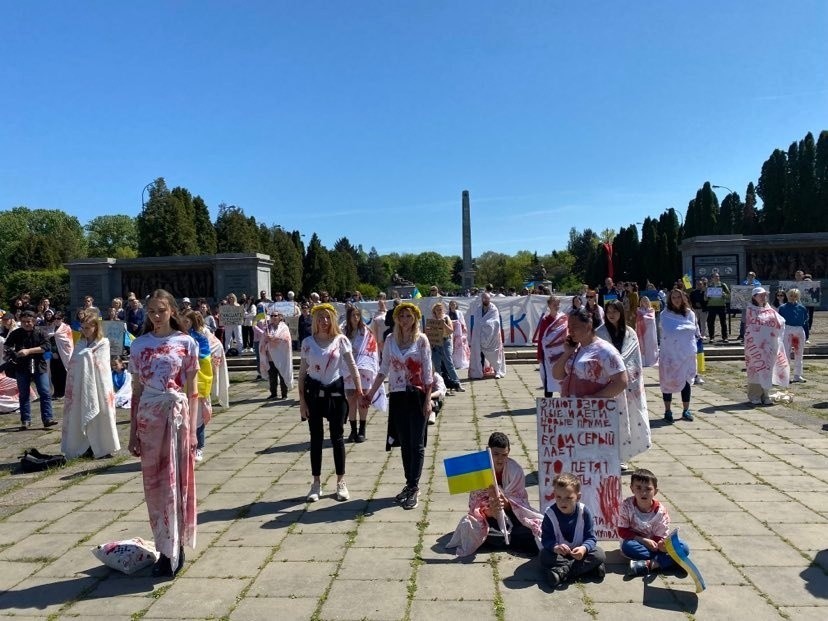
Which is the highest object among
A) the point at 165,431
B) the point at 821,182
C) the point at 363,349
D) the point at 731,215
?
the point at 821,182

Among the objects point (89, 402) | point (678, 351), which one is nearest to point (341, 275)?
point (678, 351)

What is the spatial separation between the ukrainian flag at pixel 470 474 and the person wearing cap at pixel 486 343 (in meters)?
9.35

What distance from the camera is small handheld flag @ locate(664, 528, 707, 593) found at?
364 cm

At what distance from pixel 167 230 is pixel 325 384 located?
37.7 m

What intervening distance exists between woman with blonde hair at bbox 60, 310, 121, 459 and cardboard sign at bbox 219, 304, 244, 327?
1063cm

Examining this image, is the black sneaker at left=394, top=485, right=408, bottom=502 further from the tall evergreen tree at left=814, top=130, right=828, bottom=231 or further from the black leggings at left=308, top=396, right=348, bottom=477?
the tall evergreen tree at left=814, top=130, right=828, bottom=231

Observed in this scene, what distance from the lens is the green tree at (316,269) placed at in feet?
193

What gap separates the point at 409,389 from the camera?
18.4 feet

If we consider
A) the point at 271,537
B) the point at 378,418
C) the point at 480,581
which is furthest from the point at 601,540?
the point at 378,418

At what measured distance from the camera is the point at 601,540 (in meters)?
4.50

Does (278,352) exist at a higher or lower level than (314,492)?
higher

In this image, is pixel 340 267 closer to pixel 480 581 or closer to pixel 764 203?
pixel 764 203

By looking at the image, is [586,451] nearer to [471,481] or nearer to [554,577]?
[471,481]

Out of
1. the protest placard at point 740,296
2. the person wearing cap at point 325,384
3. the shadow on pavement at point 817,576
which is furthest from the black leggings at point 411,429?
the protest placard at point 740,296
